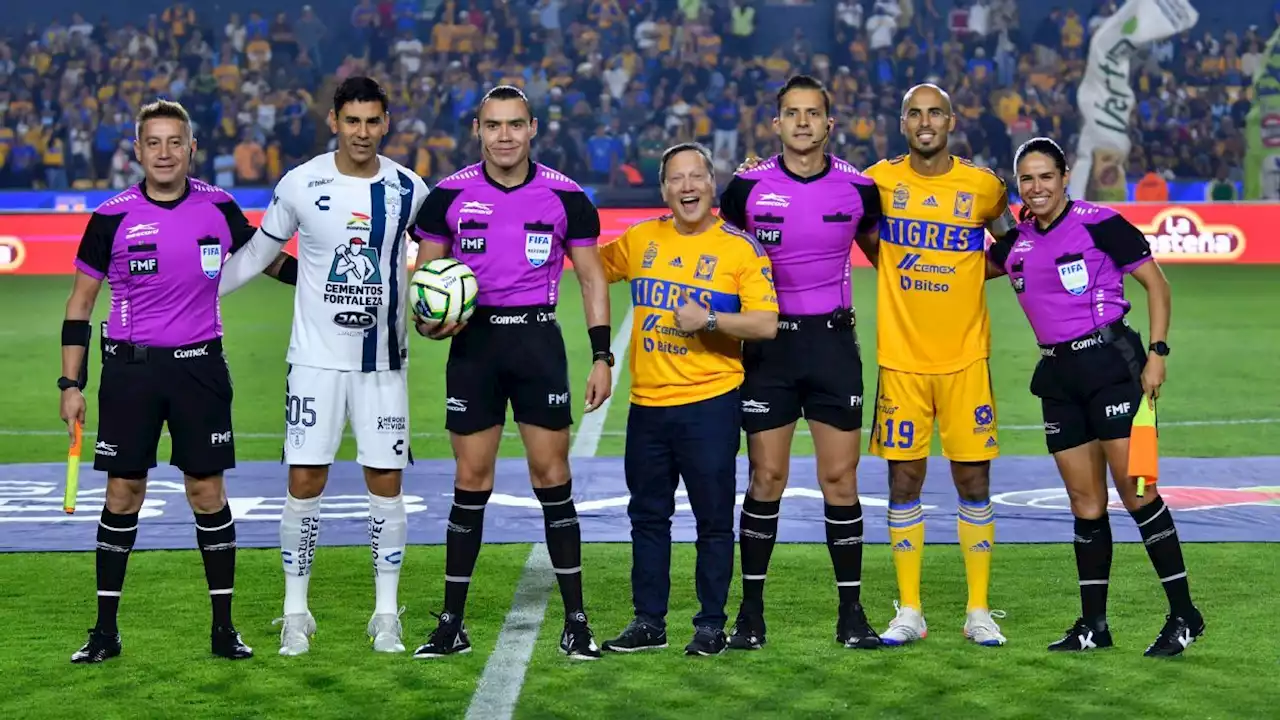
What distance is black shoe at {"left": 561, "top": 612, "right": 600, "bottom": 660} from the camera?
237 inches

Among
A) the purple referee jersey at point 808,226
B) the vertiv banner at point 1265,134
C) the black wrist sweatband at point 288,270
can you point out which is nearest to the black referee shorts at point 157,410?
the black wrist sweatband at point 288,270

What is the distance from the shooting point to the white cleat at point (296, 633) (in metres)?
6.07

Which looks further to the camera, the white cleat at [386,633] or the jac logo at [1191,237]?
the jac logo at [1191,237]

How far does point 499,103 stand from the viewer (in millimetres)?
6129

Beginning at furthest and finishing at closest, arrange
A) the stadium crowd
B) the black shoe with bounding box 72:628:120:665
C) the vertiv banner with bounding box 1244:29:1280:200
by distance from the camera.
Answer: the stadium crowd
the vertiv banner with bounding box 1244:29:1280:200
the black shoe with bounding box 72:628:120:665

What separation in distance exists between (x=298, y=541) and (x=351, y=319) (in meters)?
0.87

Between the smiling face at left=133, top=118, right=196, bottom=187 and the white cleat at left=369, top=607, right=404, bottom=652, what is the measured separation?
5.94ft

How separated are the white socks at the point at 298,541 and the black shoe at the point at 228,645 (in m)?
0.26

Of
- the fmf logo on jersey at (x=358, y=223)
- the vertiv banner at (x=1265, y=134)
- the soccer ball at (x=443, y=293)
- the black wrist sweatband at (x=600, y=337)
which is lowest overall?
the black wrist sweatband at (x=600, y=337)

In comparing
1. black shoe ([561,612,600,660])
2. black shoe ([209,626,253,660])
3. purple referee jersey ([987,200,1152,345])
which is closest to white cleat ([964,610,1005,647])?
purple referee jersey ([987,200,1152,345])

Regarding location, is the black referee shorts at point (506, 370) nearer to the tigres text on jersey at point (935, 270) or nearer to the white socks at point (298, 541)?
the white socks at point (298, 541)

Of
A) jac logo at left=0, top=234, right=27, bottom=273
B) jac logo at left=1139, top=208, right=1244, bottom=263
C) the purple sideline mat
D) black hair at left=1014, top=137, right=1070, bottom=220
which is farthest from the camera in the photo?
jac logo at left=0, top=234, right=27, bottom=273

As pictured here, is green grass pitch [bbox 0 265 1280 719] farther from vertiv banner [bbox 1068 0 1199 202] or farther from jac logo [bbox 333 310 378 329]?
vertiv banner [bbox 1068 0 1199 202]

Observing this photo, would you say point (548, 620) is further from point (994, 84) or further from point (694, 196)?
point (994, 84)
